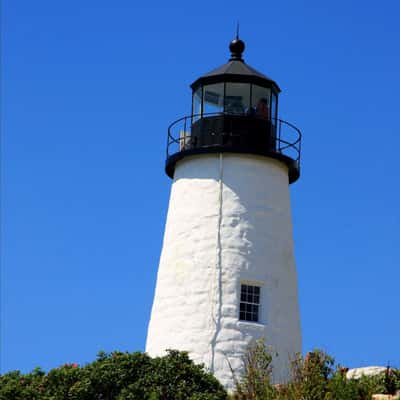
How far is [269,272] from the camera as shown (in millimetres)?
29219

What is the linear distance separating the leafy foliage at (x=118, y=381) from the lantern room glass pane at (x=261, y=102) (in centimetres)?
812

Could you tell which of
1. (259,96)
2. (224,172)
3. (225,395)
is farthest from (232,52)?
(225,395)

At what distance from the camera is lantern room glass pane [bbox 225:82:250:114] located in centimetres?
3080

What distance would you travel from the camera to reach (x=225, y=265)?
94.8 feet

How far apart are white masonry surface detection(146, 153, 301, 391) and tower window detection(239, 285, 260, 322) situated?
6.2 inches

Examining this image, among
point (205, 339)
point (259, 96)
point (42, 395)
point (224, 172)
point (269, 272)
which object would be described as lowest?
point (42, 395)

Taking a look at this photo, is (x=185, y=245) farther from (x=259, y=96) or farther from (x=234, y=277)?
(x=259, y=96)

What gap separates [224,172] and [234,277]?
2947 millimetres

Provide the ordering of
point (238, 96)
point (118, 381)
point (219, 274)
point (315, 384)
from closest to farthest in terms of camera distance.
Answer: point (315, 384) < point (118, 381) < point (219, 274) < point (238, 96)

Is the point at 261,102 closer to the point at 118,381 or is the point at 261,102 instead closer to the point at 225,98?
the point at 225,98

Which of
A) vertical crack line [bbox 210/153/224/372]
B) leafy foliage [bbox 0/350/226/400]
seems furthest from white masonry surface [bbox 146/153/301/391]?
leafy foliage [bbox 0/350/226/400]

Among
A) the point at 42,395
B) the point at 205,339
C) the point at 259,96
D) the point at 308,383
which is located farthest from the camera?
the point at 259,96

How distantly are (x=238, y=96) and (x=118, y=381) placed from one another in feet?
31.5

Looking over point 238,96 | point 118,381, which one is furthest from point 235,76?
point 118,381
